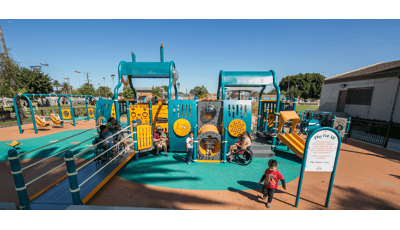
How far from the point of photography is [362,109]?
13641 mm

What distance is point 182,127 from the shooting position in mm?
6637

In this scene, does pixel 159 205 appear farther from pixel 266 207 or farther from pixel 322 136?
pixel 322 136

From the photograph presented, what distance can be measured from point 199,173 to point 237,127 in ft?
9.39

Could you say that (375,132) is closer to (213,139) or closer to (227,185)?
(213,139)

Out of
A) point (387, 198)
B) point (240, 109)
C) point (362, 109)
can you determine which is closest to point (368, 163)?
point (387, 198)

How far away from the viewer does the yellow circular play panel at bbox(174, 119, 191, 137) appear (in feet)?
21.7

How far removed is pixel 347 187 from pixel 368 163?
9.99 feet

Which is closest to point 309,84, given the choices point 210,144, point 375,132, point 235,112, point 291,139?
point 375,132

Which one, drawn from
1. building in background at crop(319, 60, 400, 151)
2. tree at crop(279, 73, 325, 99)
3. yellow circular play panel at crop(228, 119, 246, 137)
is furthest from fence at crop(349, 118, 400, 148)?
tree at crop(279, 73, 325, 99)

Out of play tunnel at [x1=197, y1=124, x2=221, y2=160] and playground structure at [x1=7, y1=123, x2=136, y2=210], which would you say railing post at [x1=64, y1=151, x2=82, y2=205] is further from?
play tunnel at [x1=197, y1=124, x2=221, y2=160]

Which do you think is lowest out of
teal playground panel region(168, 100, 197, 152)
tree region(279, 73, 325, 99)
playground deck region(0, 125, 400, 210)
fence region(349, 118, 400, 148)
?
playground deck region(0, 125, 400, 210)

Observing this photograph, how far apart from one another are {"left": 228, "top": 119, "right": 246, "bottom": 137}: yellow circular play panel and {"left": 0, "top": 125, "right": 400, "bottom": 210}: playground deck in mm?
1444

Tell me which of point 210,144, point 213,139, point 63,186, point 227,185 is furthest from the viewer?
point 210,144

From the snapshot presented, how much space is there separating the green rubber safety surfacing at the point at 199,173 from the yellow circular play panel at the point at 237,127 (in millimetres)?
1378
